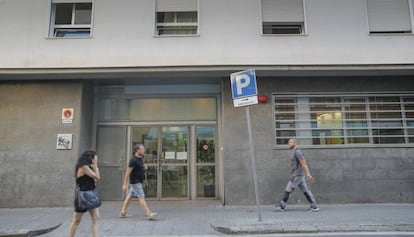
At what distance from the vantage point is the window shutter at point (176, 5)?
8.81 metres

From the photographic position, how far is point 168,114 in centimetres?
994

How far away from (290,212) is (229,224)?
77.5 inches

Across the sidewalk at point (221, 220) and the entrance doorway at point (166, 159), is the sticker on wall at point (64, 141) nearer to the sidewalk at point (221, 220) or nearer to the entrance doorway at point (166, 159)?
the entrance doorway at point (166, 159)

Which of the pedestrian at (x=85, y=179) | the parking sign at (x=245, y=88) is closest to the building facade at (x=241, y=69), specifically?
the parking sign at (x=245, y=88)

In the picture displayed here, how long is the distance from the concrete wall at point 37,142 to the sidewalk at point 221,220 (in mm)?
503

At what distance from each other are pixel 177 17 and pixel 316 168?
5860mm

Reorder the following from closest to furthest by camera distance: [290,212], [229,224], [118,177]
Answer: [229,224] → [290,212] → [118,177]

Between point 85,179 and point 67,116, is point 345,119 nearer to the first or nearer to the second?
point 85,179

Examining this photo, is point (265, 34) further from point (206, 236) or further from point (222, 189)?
point (206, 236)

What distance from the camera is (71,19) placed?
9023mm

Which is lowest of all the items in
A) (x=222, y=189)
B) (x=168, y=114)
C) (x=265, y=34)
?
(x=222, y=189)

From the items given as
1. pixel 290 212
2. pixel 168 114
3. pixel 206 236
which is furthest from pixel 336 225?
pixel 168 114

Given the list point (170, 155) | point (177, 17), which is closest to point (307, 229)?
point (170, 155)

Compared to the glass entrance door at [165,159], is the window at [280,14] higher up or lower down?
higher up
